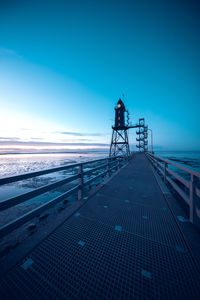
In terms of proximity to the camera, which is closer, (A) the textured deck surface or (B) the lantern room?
(A) the textured deck surface

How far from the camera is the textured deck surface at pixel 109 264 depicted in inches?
47.8

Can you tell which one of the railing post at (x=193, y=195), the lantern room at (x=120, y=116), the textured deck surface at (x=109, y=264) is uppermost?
the lantern room at (x=120, y=116)

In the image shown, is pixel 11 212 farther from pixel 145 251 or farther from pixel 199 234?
pixel 199 234

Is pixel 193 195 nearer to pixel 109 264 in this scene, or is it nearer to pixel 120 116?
pixel 109 264

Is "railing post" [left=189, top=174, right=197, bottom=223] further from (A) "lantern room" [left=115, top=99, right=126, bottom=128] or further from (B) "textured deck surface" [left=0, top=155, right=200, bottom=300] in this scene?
(A) "lantern room" [left=115, top=99, right=126, bottom=128]

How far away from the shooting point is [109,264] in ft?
4.92

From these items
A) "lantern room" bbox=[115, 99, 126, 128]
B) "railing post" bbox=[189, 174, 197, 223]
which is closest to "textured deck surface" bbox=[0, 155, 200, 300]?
"railing post" bbox=[189, 174, 197, 223]

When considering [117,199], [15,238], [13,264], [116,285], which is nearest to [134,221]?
[117,199]

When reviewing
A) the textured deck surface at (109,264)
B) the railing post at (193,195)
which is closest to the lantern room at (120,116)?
the railing post at (193,195)

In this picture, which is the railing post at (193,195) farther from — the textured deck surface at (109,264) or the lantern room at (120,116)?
the lantern room at (120,116)

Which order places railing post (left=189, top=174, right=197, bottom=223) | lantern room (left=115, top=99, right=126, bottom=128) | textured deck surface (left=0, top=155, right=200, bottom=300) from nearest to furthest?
textured deck surface (left=0, top=155, right=200, bottom=300)
railing post (left=189, top=174, right=197, bottom=223)
lantern room (left=115, top=99, right=126, bottom=128)

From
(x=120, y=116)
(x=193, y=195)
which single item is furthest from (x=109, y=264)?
(x=120, y=116)

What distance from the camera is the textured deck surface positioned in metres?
1.21

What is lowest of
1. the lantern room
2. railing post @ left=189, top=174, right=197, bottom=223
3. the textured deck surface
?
the textured deck surface
